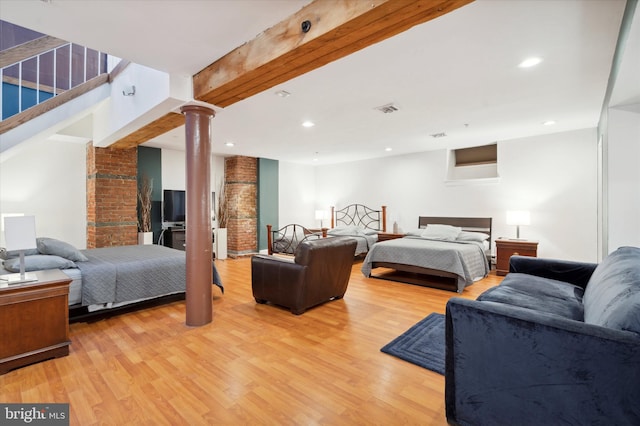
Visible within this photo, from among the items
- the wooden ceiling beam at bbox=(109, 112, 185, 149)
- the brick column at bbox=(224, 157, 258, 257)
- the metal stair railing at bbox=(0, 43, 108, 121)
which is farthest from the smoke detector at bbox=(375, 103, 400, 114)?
the metal stair railing at bbox=(0, 43, 108, 121)

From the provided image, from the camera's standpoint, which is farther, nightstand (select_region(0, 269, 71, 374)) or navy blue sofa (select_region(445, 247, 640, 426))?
nightstand (select_region(0, 269, 71, 374))

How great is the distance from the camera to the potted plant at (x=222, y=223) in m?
7.18

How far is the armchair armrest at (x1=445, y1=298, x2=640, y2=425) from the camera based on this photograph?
4.22 feet

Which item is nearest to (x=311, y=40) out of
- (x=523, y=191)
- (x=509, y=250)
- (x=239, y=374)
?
(x=239, y=374)

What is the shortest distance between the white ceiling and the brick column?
2.75m

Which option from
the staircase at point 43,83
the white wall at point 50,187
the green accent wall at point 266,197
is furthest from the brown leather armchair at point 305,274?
the white wall at point 50,187

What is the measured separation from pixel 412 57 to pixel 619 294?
2175 millimetres

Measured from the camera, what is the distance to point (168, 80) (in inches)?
123

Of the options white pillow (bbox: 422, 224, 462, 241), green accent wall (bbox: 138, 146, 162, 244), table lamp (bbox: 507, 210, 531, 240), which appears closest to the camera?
table lamp (bbox: 507, 210, 531, 240)

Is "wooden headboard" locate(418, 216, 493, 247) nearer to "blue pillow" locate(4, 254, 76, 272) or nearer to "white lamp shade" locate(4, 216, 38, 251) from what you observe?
"blue pillow" locate(4, 254, 76, 272)

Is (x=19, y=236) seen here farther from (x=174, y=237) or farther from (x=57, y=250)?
(x=174, y=237)

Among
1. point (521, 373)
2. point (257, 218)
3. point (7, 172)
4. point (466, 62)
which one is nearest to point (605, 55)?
point (466, 62)

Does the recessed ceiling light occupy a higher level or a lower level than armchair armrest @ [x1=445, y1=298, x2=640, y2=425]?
higher

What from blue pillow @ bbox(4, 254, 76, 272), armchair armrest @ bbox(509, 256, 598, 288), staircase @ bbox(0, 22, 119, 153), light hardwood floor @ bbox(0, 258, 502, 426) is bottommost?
light hardwood floor @ bbox(0, 258, 502, 426)
